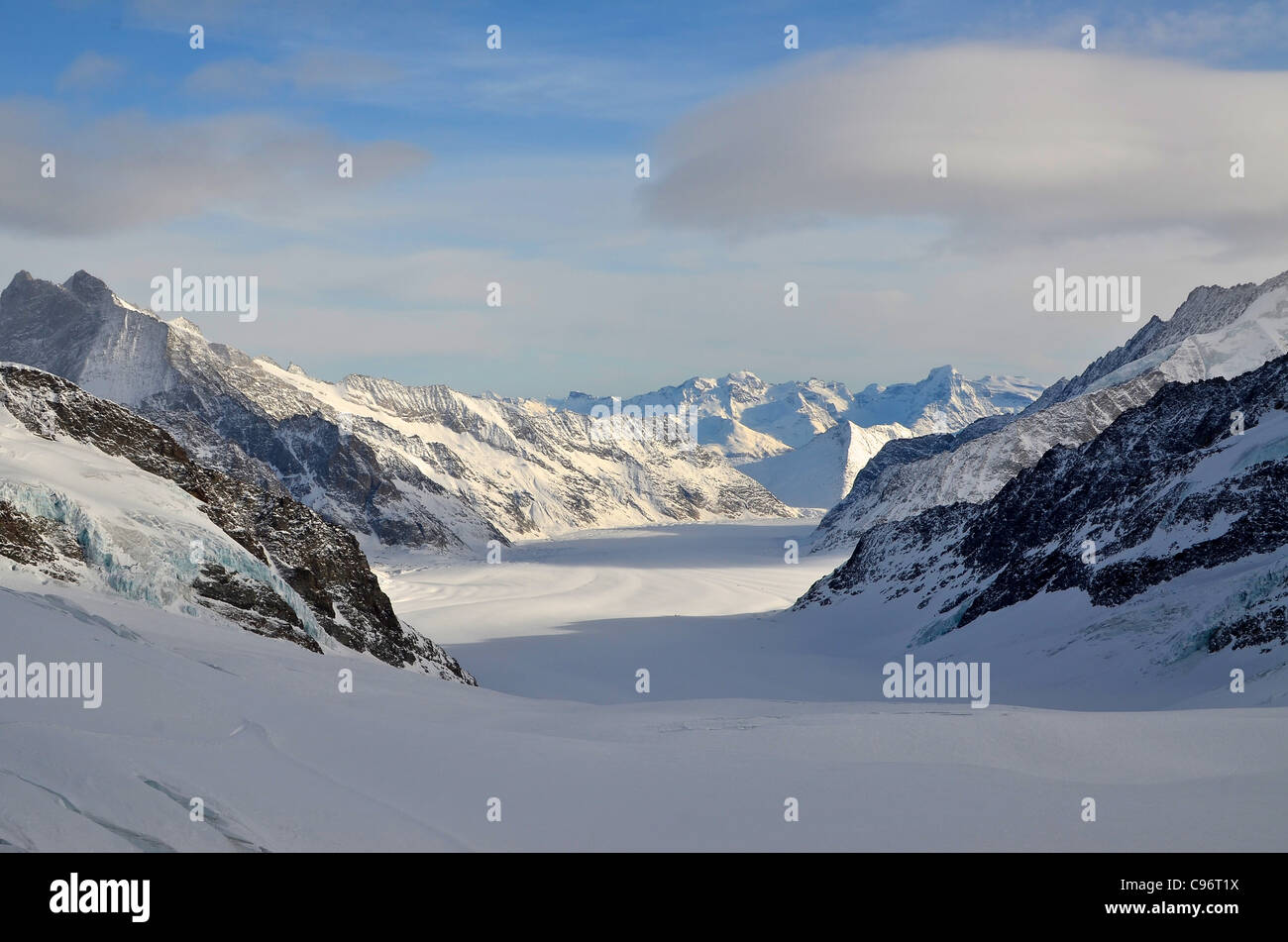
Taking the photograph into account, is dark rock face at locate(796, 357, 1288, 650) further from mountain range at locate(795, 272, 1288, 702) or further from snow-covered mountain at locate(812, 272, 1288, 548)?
snow-covered mountain at locate(812, 272, 1288, 548)

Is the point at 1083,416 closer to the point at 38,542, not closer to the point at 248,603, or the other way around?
the point at 248,603

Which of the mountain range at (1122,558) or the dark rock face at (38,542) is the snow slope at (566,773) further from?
the mountain range at (1122,558)

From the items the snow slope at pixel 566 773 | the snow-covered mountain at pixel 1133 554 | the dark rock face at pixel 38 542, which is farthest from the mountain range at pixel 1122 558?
the dark rock face at pixel 38 542

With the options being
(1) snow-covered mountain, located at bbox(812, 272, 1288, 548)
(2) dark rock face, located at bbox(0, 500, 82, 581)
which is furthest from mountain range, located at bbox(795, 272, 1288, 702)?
(1) snow-covered mountain, located at bbox(812, 272, 1288, 548)

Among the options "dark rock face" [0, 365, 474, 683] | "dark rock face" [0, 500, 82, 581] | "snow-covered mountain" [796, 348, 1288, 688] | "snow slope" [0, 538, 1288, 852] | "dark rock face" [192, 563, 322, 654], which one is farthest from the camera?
"snow-covered mountain" [796, 348, 1288, 688]

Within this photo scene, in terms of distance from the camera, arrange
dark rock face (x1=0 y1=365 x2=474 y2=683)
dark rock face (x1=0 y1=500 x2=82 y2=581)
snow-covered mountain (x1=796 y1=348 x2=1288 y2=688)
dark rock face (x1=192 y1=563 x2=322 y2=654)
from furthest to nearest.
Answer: snow-covered mountain (x1=796 y1=348 x2=1288 y2=688) → dark rock face (x1=0 y1=365 x2=474 y2=683) → dark rock face (x1=192 y1=563 x2=322 y2=654) → dark rock face (x1=0 y1=500 x2=82 y2=581)

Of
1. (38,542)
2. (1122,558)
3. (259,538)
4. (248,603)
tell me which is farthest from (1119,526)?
(38,542)
